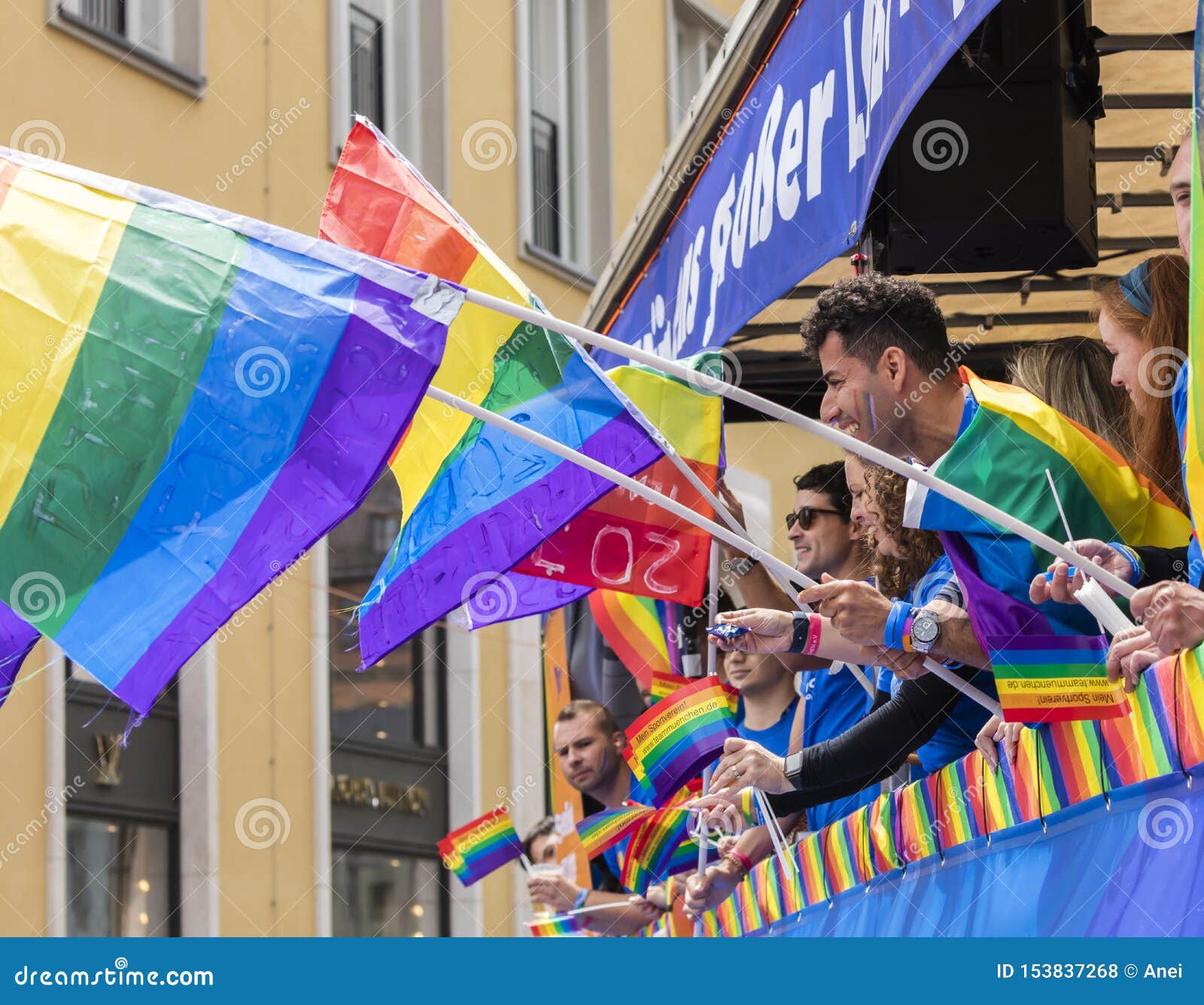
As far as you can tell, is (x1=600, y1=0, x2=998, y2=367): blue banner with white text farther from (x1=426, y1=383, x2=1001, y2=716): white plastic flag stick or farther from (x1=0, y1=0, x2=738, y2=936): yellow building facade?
(x1=0, y1=0, x2=738, y2=936): yellow building facade

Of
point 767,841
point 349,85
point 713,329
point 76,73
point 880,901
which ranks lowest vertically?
point 880,901

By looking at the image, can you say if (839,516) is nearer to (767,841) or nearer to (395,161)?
(767,841)

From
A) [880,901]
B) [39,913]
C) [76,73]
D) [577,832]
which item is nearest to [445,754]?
[39,913]

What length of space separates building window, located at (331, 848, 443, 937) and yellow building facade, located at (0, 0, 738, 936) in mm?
Answer: 26

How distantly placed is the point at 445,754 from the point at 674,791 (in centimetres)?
1353

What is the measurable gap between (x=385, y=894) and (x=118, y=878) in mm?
3420

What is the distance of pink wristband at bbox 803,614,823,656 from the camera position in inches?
190

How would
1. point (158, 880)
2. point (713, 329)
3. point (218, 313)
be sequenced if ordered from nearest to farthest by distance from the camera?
point (218, 313), point (713, 329), point (158, 880)

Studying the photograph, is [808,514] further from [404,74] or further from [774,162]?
[404,74]

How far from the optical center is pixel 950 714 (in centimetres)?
480

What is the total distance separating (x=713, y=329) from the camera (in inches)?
283

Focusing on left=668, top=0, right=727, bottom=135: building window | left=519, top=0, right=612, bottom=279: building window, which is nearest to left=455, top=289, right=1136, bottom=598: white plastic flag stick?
left=519, top=0, right=612, bottom=279: building window

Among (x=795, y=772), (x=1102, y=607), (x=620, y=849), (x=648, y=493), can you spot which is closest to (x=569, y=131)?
(x=620, y=849)
